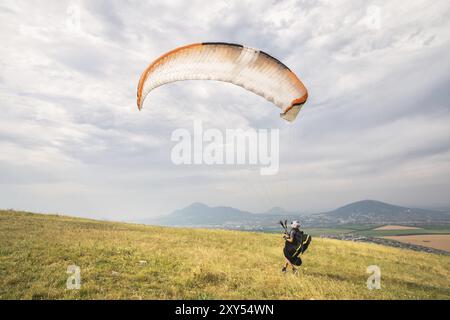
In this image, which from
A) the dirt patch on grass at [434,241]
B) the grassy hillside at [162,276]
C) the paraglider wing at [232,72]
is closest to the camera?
the grassy hillside at [162,276]

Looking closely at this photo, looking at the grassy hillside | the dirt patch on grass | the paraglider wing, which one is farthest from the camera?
the dirt patch on grass

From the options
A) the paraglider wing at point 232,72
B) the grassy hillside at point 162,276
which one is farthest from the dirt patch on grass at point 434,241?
the paraglider wing at point 232,72

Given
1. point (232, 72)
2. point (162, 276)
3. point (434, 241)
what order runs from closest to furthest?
point (232, 72) < point (162, 276) < point (434, 241)

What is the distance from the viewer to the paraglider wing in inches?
373

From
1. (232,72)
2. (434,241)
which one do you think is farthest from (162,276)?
(434,241)

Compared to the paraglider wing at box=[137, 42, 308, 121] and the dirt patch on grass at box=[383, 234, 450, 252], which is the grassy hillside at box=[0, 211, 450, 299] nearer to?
the paraglider wing at box=[137, 42, 308, 121]

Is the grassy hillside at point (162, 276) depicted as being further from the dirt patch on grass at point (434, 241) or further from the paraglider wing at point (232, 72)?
the dirt patch on grass at point (434, 241)

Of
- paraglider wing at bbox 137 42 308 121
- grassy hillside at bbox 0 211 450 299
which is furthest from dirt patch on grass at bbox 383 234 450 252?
paraglider wing at bbox 137 42 308 121

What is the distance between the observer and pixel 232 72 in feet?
35.2

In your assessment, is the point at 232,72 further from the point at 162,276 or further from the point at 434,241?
the point at 434,241

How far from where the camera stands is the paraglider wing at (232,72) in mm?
9484
